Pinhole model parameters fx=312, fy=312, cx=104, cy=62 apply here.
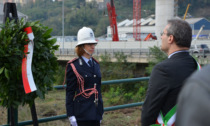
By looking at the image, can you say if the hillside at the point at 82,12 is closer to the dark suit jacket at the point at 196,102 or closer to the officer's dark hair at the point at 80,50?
the officer's dark hair at the point at 80,50

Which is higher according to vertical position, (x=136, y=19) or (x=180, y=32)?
(x=136, y=19)

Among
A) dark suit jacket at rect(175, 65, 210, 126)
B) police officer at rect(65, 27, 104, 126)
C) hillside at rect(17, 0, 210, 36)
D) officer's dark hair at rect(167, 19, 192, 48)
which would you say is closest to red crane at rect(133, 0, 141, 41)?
hillside at rect(17, 0, 210, 36)

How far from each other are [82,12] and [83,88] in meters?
111

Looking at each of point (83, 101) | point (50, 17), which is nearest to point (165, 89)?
point (83, 101)

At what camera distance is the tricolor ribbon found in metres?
3.57

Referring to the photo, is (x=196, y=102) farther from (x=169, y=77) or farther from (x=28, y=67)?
(x=28, y=67)

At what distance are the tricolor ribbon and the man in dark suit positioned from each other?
1.52m

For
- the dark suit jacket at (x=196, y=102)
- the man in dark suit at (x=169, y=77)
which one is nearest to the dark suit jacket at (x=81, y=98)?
the man in dark suit at (x=169, y=77)

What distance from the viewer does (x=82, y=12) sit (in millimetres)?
112938

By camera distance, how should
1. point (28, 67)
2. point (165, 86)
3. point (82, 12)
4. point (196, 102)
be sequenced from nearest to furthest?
point (196, 102) → point (165, 86) → point (28, 67) → point (82, 12)

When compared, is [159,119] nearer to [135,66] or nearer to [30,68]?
[30,68]

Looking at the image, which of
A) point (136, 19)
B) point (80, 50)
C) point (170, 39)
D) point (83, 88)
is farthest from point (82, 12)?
point (170, 39)

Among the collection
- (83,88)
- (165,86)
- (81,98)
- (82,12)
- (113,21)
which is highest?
(82,12)

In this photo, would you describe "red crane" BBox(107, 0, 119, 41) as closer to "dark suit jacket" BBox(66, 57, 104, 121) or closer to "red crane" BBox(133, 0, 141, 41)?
"red crane" BBox(133, 0, 141, 41)
